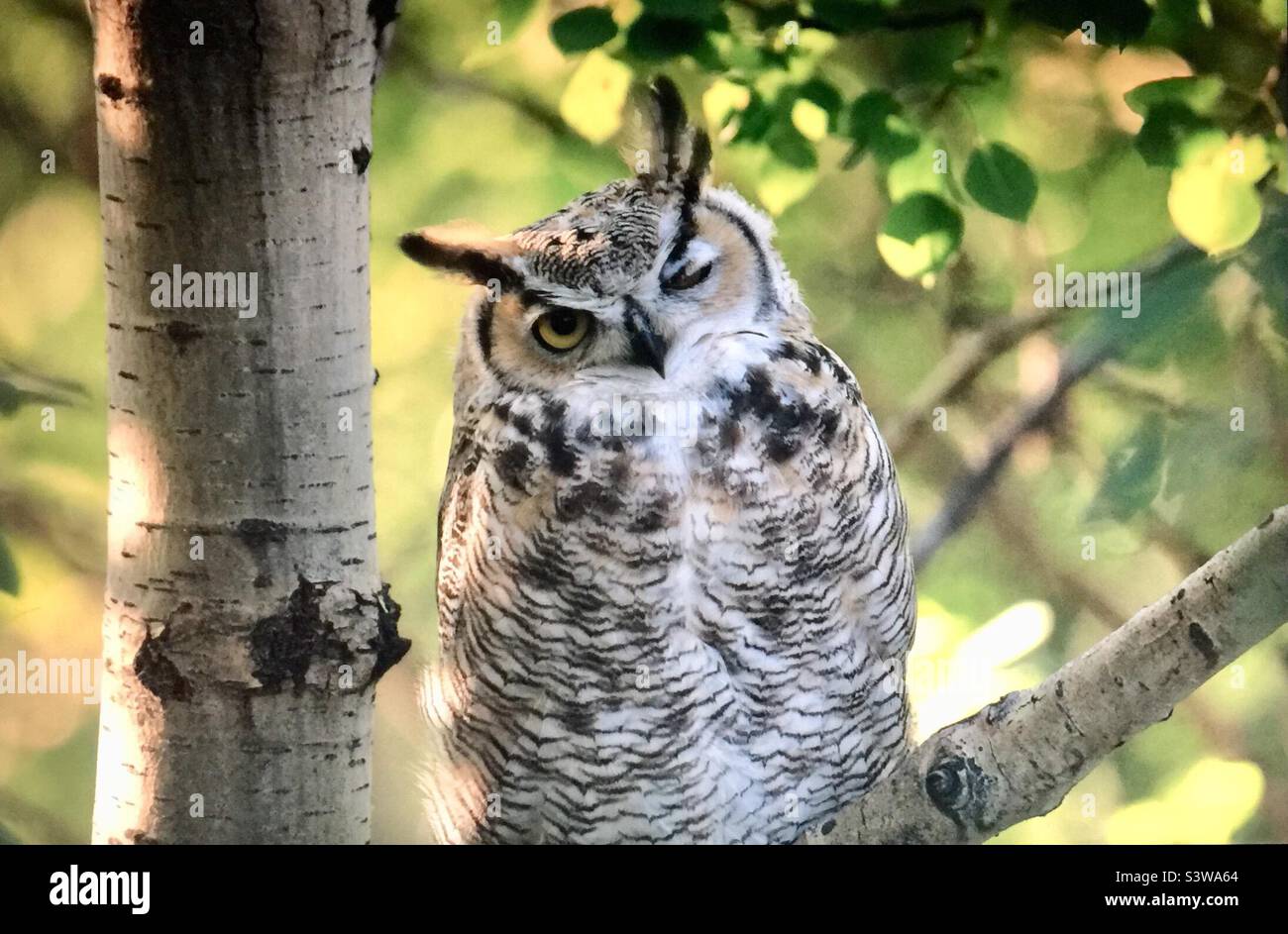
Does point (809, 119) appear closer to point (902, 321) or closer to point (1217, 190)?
point (902, 321)

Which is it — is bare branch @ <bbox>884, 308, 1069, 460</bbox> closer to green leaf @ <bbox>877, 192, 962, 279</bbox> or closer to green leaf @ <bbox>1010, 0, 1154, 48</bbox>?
green leaf @ <bbox>877, 192, 962, 279</bbox>

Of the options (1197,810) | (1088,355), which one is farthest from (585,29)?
(1197,810)

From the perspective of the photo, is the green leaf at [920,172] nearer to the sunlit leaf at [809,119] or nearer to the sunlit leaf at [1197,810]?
the sunlit leaf at [809,119]

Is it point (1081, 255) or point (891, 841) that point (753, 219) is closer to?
point (1081, 255)

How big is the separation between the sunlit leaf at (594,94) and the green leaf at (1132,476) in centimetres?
81

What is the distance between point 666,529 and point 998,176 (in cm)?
66

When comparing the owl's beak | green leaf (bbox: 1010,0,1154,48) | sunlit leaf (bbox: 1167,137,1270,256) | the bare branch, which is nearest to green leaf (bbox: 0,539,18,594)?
the owl's beak

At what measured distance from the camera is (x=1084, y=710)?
1.10m

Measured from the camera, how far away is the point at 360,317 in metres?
1.03

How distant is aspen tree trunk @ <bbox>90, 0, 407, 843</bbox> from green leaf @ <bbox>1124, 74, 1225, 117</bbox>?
997mm

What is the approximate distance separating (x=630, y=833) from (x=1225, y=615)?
69 cm

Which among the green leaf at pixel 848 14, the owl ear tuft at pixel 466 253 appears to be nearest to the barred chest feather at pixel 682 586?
the owl ear tuft at pixel 466 253

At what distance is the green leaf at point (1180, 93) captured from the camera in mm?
1455
